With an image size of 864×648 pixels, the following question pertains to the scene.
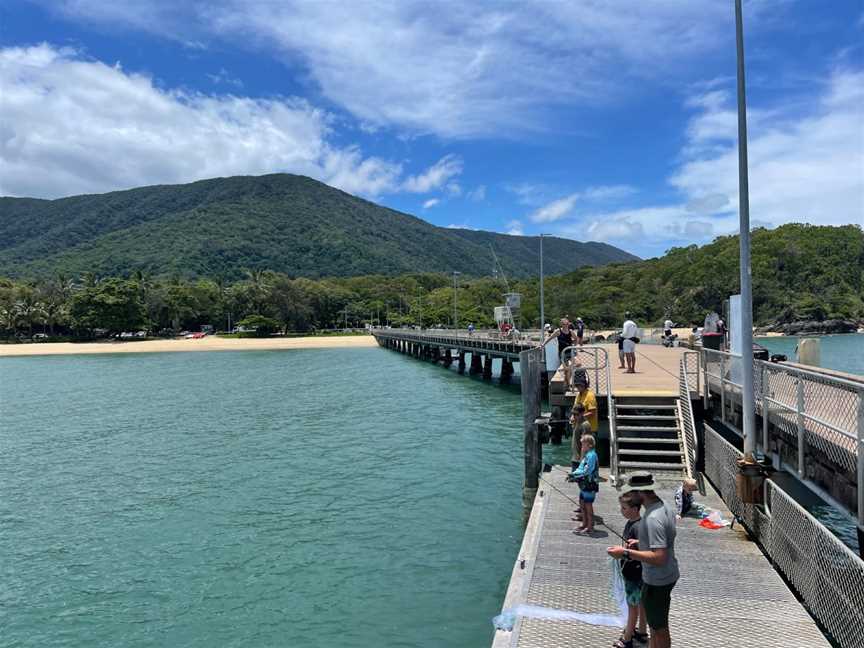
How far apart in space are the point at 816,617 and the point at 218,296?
135m

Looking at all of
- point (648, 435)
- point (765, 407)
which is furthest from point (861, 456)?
point (648, 435)

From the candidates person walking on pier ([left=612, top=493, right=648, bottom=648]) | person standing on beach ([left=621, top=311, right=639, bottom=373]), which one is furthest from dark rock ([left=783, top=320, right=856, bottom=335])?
person walking on pier ([left=612, top=493, right=648, bottom=648])

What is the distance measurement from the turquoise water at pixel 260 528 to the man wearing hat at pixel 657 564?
369 cm

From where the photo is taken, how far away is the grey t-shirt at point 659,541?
4973mm

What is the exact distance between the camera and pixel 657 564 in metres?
4.96

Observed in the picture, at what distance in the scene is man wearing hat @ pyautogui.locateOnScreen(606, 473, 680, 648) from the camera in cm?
496

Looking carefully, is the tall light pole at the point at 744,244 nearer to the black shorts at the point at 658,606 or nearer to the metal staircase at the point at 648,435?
the metal staircase at the point at 648,435

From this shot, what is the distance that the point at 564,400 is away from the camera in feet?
48.3

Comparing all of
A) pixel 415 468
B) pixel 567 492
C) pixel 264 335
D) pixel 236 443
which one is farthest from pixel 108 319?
pixel 567 492

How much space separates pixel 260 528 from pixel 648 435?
27.0 ft

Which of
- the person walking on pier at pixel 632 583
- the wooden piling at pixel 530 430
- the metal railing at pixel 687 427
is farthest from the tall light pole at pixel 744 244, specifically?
the wooden piling at pixel 530 430

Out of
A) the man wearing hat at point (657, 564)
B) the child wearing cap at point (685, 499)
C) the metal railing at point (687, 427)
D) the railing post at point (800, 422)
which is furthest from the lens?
the metal railing at point (687, 427)

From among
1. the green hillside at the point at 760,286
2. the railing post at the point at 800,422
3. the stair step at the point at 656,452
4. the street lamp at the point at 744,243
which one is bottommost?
the stair step at the point at 656,452

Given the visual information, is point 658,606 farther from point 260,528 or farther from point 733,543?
point 260,528
